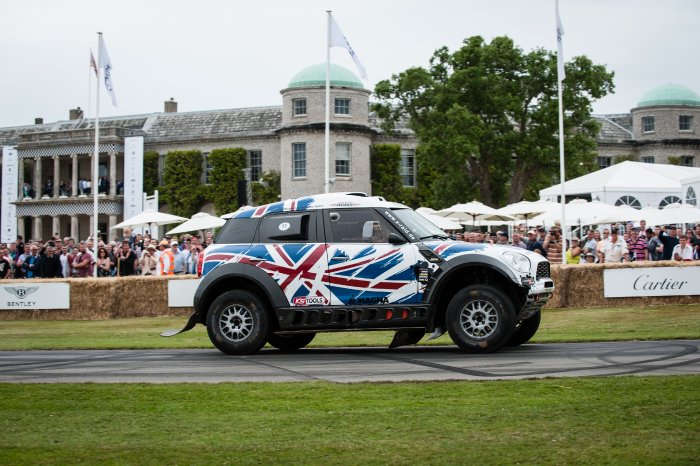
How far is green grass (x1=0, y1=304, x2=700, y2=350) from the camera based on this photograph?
56.3 ft

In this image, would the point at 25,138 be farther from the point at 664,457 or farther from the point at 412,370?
the point at 664,457

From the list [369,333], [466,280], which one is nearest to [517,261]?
[466,280]

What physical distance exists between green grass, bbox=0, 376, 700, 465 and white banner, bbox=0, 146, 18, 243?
68775 mm

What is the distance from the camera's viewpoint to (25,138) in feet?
263

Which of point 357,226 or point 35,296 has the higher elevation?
point 357,226

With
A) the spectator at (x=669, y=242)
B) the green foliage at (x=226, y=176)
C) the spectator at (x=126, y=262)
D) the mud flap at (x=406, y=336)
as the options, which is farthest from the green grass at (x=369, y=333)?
the green foliage at (x=226, y=176)

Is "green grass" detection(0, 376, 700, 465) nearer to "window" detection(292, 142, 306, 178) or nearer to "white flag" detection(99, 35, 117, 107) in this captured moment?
"white flag" detection(99, 35, 117, 107)

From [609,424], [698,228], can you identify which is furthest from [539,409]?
[698,228]

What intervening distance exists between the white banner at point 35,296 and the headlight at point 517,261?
17261 millimetres

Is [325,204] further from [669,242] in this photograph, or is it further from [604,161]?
[604,161]

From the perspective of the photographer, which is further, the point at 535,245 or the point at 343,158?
the point at 343,158

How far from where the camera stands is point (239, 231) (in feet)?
A: 50.4

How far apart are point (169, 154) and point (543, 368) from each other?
62452 mm

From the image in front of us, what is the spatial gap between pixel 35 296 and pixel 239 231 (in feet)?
48.4
